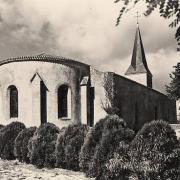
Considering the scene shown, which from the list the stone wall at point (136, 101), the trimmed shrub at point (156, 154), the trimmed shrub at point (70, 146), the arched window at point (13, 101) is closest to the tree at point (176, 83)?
the trimmed shrub at point (156, 154)

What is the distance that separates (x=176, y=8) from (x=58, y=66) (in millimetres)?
24694

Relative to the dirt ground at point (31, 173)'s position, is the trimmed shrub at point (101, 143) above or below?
above

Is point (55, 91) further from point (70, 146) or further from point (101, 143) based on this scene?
point (101, 143)

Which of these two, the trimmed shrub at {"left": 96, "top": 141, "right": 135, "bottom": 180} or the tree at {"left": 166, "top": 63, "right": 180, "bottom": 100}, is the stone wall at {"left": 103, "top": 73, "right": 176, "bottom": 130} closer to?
the trimmed shrub at {"left": 96, "top": 141, "right": 135, "bottom": 180}

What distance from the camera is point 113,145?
13.3 metres

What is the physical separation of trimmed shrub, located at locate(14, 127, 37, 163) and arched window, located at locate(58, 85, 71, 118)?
10.1m

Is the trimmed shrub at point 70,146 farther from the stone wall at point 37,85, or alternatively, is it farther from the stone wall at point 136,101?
the stone wall at point 136,101

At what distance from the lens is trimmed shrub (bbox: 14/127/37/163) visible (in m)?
17.2

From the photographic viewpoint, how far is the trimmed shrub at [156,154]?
11.8m

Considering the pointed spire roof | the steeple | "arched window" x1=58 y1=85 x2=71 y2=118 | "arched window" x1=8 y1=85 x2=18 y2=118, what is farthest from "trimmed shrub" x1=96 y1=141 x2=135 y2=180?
the pointed spire roof

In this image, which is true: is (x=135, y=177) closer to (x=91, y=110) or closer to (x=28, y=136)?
(x=28, y=136)

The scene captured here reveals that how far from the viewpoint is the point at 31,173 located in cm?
1493

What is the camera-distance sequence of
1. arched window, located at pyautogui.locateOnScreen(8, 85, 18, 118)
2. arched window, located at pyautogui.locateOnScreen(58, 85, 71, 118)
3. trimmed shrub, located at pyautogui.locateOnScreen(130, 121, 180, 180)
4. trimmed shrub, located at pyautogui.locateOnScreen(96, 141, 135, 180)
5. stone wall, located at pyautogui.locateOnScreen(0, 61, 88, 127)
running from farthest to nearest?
arched window, located at pyautogui.locateOnScreen(8, 85, 18, 118), arched window, located at pyautogui.locateOnScreen(58, 85, 71, 118), stone wall, located at pyautogui.locateOnScreen(0, 61, 88, 127), trimmed shrub, located at pyautogui.locateOnScreen(96, 141, 135, 180), trimmed shrub, located at pyautogui.locateOnScreen(130, 121, 180, 180)

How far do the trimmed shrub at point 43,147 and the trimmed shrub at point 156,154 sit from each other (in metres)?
4.72
